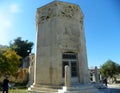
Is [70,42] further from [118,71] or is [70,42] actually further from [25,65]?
[118,71]

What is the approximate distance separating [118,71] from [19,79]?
2729 cm

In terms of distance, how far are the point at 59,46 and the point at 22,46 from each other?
35690 mm

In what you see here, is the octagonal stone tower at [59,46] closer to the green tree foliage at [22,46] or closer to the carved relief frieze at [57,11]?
the carved relief frieze at [57,11]

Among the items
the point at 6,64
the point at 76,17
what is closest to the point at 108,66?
the point at 6,64

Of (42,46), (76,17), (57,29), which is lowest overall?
(42,46)

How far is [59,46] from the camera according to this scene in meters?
15.8

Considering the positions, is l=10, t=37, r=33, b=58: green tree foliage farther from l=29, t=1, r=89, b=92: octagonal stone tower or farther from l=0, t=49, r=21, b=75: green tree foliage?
l=29, t=1, r=89, b=92: octagonal stone tower

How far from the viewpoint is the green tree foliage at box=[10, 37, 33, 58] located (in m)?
48.8

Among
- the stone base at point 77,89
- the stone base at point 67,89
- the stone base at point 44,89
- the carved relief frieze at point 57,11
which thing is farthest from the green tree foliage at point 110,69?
the stone base at point 44,89

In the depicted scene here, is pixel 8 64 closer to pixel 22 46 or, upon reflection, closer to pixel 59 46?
pixel 59 46

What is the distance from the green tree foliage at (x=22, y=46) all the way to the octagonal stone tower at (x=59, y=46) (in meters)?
32.5

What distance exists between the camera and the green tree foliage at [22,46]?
4875cm

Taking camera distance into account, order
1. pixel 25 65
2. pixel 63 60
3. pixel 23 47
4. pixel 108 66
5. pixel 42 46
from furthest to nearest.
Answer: pixel 23 47, pixel 108 66, pixel 25 65, pixel 42 46, pixel 63 60

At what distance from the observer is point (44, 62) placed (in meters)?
16.4
